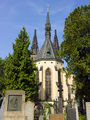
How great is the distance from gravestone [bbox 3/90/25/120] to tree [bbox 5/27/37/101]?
1001cm

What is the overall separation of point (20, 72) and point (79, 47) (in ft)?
27.5

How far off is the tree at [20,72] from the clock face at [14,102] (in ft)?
32.9

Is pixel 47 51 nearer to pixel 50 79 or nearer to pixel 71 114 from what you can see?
pixel 50 79

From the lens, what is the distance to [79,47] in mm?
15969

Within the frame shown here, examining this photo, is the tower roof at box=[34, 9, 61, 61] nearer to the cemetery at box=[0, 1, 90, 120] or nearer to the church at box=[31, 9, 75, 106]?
the church at box=[31, 9, 75, 106]

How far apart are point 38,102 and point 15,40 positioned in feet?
47.5

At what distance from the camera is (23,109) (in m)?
8.52

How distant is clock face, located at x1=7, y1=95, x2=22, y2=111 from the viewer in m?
8.46

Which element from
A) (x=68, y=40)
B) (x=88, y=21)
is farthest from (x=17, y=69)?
(x=88, y=21)

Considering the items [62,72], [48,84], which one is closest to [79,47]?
[62,72]

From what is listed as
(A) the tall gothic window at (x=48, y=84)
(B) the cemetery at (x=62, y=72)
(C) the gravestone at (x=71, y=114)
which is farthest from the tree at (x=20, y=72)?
(A) the tall gothic window at (x=48, y=84)

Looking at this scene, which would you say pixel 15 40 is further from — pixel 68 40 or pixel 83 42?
pixel 83 42

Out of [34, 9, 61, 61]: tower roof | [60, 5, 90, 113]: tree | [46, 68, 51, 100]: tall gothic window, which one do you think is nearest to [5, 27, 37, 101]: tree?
[60, 5, 90, 113]: tree

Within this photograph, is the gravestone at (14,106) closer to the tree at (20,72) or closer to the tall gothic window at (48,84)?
the tree at (20,72)
